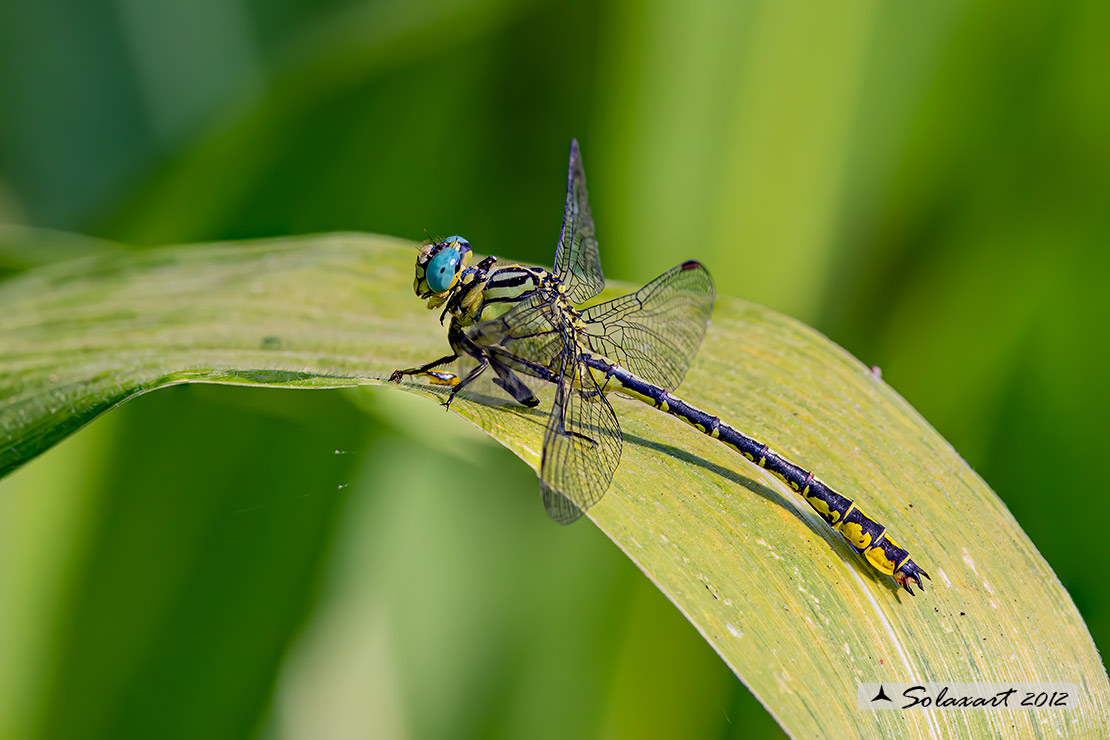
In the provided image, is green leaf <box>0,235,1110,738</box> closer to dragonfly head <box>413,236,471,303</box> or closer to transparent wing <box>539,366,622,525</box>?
transparent wing <box>539,366,622,525</box>

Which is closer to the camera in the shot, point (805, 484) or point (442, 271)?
point (805, 484)

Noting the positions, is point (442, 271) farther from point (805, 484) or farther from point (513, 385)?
point (805, 484)

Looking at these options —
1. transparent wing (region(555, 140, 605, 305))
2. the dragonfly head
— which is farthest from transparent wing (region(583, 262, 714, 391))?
the dragonfly head

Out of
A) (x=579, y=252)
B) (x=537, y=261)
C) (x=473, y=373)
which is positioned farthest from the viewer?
(x=537, y=261)

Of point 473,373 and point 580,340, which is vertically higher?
point 580,340

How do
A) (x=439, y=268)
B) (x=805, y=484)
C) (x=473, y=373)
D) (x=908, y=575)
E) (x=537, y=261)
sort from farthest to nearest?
(x=537, y=261)
(x=439, y=268)
(x=473, y=373)
(x=805, y=484)
(x=908, y=575)

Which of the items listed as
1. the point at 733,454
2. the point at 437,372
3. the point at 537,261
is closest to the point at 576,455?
the point at 733,454

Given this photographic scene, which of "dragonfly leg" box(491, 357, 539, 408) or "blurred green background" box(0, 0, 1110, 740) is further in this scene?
"dragonfly leg" box(491, 357, 539, 408)

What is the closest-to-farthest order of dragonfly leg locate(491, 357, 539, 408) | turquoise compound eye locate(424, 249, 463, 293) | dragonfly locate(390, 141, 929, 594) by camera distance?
dragonfly locate(390, 141, 929, 594) < dragonfly leg locate(491, 357, 539, 408) < turquoise compound eye locate(424, 249, 463, 293)
